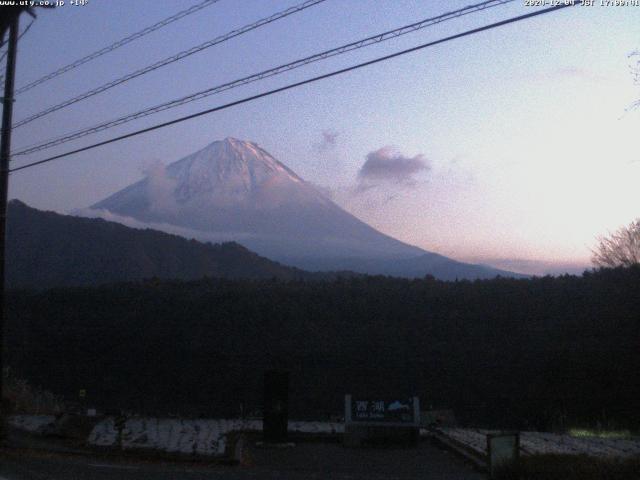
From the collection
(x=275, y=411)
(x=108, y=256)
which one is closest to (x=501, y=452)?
(x=275, y=411)

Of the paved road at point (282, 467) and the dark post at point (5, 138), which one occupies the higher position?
the dark post at point (5, 138)

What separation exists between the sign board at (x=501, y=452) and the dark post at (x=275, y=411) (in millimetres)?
6831

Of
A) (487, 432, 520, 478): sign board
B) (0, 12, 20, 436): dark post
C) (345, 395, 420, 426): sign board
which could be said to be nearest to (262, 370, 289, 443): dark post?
(345, 395, 420, 426): sign board

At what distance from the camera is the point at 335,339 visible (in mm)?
38375

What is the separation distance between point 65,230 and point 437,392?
57.0 meters

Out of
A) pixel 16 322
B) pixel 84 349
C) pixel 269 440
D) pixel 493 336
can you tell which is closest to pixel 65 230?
pixel 16 322

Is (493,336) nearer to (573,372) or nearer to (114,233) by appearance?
(573,372)

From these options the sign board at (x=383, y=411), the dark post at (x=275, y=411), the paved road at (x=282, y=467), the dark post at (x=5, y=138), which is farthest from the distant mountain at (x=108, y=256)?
the paved road at (x=282, y=467)

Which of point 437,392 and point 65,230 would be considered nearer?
point 437,392

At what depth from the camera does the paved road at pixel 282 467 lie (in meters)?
13.3

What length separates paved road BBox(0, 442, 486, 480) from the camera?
13.3 m

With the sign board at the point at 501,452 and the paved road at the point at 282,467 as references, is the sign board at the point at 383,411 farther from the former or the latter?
the sign board at the point at 501,452

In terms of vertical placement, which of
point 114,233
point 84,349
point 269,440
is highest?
point 114,233

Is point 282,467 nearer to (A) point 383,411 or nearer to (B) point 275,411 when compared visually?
(B) point 275,411
